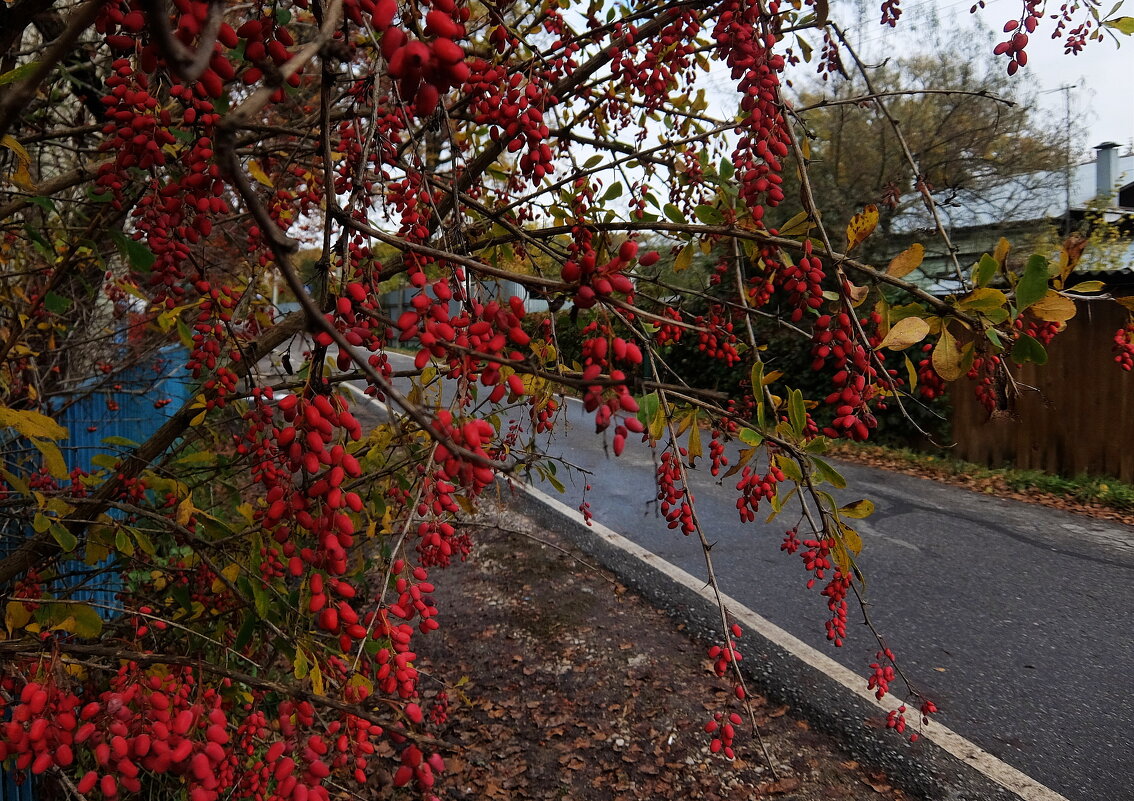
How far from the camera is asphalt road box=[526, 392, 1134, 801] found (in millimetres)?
2869

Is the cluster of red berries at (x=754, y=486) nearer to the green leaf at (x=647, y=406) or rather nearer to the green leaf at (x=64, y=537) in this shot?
the green leaf at (x=647, y=406)

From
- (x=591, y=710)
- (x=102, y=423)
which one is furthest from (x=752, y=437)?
(x=102, y=423)

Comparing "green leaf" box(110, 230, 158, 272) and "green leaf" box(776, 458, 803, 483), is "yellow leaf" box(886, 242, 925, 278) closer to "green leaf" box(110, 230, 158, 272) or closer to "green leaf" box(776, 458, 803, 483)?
"green leaf" box(776, 458, 803, 483)

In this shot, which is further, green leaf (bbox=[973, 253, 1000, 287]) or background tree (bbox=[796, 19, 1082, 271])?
background tree (bbox=[796, 19, 1082, 271])

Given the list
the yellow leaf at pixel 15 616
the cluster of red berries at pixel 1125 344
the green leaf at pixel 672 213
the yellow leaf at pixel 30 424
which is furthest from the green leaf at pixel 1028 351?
the yellow leaf at pixel 15 616

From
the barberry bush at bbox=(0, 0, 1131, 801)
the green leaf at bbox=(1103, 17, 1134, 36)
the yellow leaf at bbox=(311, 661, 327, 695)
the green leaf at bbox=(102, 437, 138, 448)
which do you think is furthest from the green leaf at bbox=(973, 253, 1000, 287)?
the green leaf at bbox=(102, 437, 138, 448)

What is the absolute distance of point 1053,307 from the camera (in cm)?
125

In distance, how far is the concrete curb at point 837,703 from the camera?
251 cm

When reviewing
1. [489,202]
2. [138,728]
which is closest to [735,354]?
[489,202]

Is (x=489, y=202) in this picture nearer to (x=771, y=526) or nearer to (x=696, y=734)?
(x=696, y=734)

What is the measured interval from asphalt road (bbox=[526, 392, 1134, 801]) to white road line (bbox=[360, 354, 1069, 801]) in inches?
2.9

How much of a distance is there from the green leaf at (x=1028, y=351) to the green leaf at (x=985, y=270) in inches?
5.1

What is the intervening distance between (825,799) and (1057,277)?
7.17 ft

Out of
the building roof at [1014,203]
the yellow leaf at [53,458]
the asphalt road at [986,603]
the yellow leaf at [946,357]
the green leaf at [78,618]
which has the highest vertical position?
the building roof at [1014,203]
